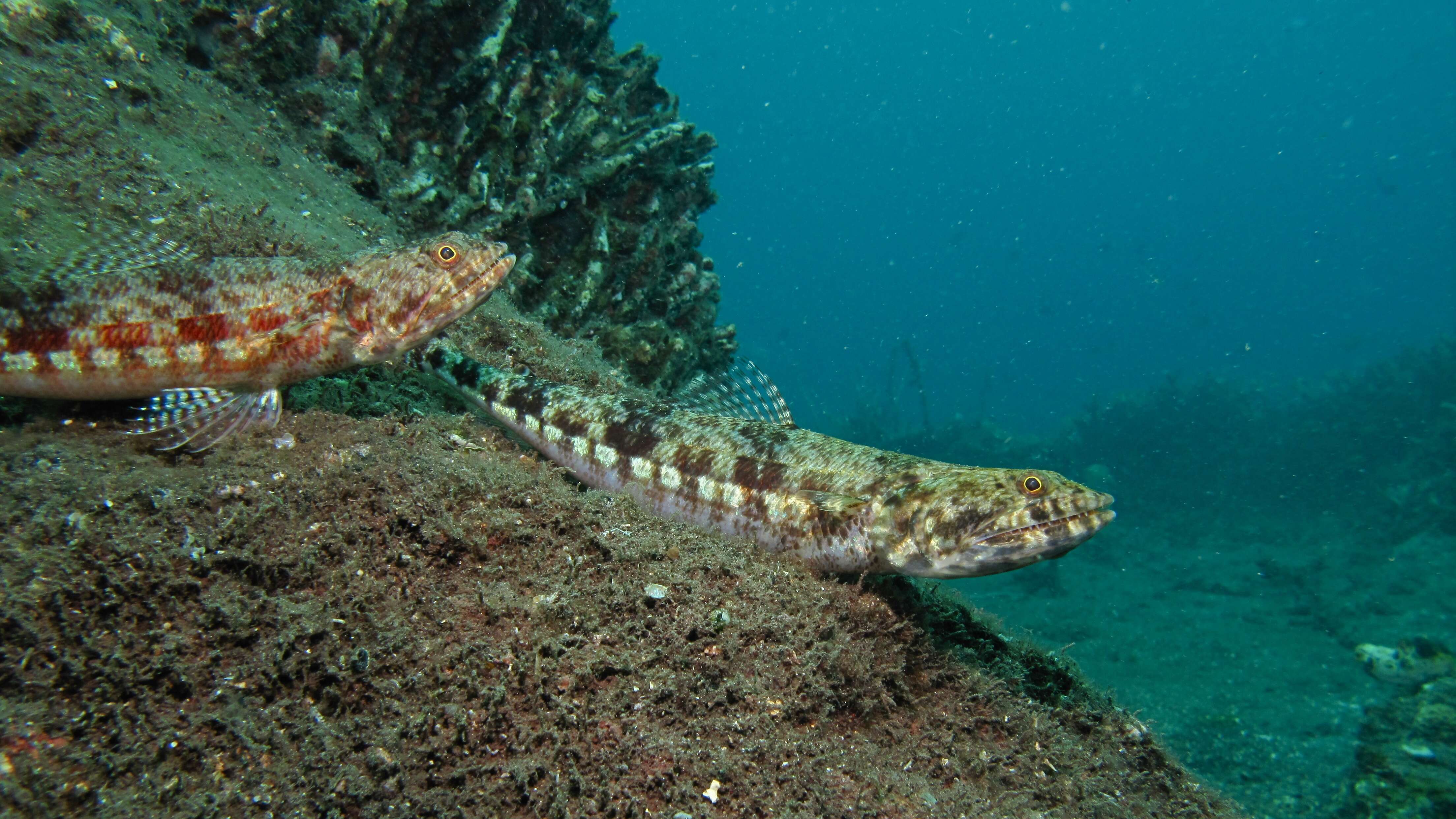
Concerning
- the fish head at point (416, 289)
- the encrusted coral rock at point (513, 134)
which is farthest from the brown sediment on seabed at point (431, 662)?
the encrusted coral rock at point (513, 134)

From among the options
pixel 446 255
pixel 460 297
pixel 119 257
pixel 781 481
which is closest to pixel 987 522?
pixel 781 481

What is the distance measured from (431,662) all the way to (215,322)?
2.35 metres

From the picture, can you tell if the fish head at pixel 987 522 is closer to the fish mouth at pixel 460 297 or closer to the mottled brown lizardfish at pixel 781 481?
the mottled brown lizardfish at pixel 781 481

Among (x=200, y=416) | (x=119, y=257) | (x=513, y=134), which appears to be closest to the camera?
(x=200, y=416)

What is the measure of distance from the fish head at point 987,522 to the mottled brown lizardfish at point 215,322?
2.84m

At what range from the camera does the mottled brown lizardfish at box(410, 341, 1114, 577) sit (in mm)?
3408

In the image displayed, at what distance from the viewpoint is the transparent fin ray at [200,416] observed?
3.10 metres

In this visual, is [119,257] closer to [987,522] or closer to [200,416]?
[200,416]

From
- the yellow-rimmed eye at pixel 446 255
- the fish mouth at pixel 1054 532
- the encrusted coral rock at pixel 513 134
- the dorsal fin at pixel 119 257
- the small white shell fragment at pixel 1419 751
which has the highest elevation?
the encrusted coral rock at pixel 513 134

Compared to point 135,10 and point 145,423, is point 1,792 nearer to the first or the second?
point 145,423

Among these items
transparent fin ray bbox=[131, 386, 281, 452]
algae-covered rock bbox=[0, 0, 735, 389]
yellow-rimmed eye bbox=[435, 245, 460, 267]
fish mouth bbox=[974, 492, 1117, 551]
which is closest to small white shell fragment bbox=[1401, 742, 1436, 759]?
fish mouth bbox=[974, 492, 1117, 551]

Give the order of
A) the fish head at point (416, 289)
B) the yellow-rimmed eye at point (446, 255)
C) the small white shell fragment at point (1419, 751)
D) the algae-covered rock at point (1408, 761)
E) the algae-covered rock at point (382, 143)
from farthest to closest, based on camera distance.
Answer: the small white shell fragment at point (1419, 751) < the algae-covered rock at point (1408, 761) < the algae-covered rock at point (382, 143) < the yellow-rimmed eye at point (446, 255) < the fish head at point (416, 289)

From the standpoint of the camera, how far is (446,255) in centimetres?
365

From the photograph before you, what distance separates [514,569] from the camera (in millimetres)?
2889
